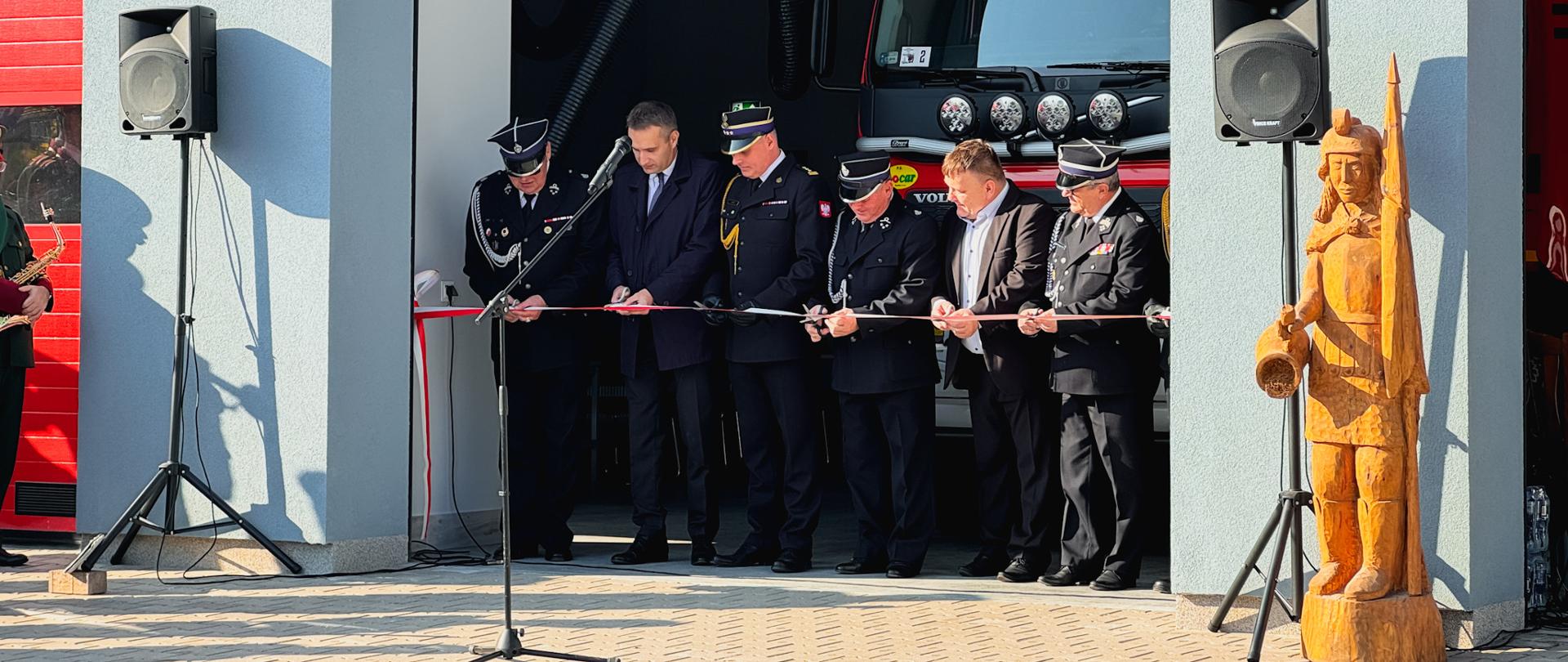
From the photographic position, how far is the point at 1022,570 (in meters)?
7.68

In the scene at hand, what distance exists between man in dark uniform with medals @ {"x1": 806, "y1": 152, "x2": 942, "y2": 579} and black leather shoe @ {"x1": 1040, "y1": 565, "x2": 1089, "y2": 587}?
0.57 metres

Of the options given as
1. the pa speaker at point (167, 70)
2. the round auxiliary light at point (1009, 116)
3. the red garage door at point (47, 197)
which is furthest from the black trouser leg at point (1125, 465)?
the red garage door at point (47, 197)

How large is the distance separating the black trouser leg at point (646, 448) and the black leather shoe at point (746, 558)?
1.13 feet

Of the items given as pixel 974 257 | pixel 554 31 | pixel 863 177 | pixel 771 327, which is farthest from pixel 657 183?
pixel 554 31

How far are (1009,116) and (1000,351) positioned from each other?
1661 millimetres

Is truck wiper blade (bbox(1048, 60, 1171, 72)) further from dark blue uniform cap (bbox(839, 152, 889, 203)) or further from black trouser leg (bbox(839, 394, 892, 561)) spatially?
black trouser leg (bbox(839, 394, 892, 561))

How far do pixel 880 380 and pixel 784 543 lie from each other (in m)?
0.87

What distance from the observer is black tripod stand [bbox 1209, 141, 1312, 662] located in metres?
6.00

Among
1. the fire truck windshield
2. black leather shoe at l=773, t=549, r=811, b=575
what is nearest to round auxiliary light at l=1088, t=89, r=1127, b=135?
the fire truck windshield

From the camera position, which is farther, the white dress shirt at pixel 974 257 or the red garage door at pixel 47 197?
the red garage door at pixel 47 197

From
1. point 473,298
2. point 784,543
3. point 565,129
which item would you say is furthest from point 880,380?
point 565,129

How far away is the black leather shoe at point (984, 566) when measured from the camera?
791 centimetres

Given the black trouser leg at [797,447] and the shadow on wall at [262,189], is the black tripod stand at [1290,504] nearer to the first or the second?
the black trouser leg at [797,447]

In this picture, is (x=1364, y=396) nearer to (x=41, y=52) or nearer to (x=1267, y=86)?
(x=1267, y=86)
